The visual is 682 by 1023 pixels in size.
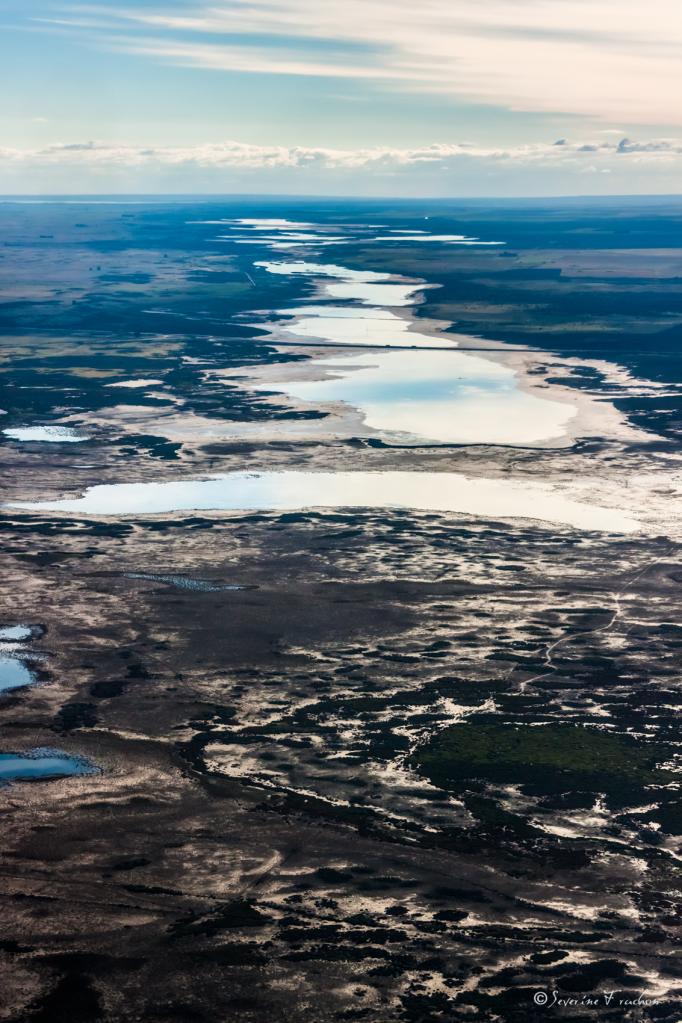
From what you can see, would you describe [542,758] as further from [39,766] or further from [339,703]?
[39,766]

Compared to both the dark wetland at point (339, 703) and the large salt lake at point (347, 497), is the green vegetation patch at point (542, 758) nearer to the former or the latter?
the dark wetland at point (339, 703)

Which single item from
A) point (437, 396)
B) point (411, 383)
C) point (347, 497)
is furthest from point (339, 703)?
point (411, 383)

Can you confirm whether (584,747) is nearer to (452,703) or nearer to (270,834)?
(452,703)

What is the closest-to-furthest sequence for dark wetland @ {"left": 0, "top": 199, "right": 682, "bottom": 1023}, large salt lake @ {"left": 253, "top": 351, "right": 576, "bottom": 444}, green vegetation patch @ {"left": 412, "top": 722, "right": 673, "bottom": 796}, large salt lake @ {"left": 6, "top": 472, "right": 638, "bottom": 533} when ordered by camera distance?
dark wetland @ {"left": 0, "top": 199, "right": 682, "bottom": 1023}, green vegetation patch @ {"left": 412, "top": 722, "right": 673, "bottom": 796}, large salt lake @ {"left": 6, "top": 472, "right": 638, "bottom": 533}, large salt lake @ {"left": 253, "top": 351, "right": 576, "bottom": 444}

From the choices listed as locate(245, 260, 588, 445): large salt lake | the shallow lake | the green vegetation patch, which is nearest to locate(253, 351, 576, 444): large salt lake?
locate(245, 260, 588, 445): large salt lake

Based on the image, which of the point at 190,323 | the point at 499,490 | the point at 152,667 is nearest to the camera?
the point at 152,667

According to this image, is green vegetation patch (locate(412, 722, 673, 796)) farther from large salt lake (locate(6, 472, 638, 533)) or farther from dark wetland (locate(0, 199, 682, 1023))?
large salt lake (locate(6, 472, 638, 533))

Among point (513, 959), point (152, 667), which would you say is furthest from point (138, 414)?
point (513, 959)
